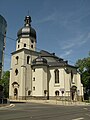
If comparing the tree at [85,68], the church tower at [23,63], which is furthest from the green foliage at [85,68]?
the church tower at [23,63]

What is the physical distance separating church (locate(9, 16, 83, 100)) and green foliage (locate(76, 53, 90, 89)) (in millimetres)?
3741

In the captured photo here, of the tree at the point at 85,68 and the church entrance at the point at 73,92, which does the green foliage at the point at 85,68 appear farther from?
the church entrance at the point at 73,92

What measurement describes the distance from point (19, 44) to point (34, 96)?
15797 mm

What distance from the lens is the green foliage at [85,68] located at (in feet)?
196

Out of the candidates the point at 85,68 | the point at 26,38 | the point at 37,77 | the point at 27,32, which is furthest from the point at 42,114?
the point at 85,68

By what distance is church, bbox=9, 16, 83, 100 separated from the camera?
5256 centimetres

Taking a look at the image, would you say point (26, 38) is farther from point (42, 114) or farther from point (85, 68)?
point (42, 114)

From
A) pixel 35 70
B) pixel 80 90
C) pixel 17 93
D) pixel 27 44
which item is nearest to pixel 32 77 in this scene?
pixel 35 70

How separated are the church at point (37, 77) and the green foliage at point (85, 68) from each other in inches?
147

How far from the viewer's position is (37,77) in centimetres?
5331

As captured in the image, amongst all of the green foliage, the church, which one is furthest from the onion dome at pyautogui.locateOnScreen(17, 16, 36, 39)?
the green foliage

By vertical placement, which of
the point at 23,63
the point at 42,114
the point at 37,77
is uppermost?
the point at 23,63

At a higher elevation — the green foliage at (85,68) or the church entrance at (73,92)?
the green foliage at (85,68)

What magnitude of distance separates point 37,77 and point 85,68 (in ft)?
54.2
